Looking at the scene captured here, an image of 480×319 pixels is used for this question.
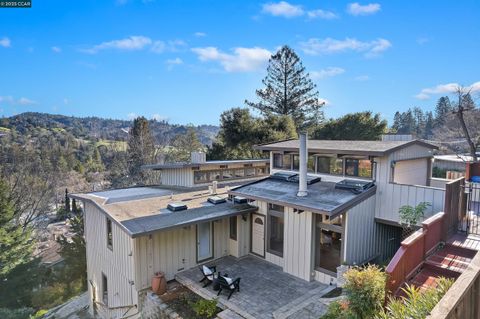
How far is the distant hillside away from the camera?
55.0 meters


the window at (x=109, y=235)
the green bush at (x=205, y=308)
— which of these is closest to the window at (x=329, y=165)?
the green bush at (x=205, y=308)

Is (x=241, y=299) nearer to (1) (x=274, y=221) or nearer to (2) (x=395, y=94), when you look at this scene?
(1) (x=274, y=221)

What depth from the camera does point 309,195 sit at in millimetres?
9664

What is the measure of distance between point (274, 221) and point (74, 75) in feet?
107

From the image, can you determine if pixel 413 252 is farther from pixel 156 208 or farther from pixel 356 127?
pixel 356 127

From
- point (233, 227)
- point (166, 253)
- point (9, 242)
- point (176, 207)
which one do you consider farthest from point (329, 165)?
point (9, 242)

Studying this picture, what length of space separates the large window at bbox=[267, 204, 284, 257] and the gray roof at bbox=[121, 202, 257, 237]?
0.80 m

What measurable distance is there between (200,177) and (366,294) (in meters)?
10.8

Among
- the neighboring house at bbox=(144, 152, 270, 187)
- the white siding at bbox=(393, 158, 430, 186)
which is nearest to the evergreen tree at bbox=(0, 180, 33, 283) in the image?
the neighboring house at bbox=(144, 152, 270, 187)

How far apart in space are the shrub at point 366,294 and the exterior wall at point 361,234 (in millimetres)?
3303

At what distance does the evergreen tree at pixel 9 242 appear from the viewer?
17891mm

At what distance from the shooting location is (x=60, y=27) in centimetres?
2108

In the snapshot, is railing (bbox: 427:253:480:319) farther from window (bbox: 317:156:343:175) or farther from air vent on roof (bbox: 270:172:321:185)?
air vent on roof (bbox: 270:172:321:185)

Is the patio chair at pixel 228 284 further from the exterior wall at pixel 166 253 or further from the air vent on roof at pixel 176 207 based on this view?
the air vent on roof at pixel 176 207
